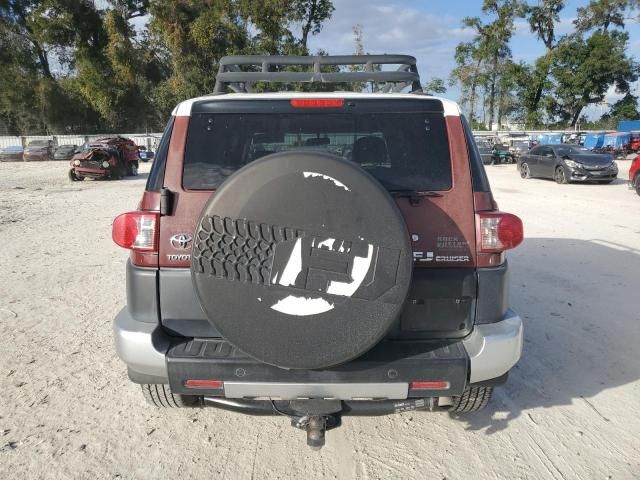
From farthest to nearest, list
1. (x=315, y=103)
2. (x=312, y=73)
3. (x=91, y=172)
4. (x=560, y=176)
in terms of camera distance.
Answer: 1. (x=91, y=172)
2. (x=560, y=176)
3. (x=312, y=73)
4. (x=315, y=103)

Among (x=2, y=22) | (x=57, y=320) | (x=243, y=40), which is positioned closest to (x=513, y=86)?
(x=243, y=40)

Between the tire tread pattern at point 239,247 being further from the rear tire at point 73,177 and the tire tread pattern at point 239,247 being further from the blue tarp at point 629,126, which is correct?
the blue tarp at point 629,126

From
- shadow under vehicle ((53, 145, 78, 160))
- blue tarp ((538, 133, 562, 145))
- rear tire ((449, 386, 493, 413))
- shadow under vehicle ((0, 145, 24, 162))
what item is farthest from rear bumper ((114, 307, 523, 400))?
blue tarp ((538, 133, 562, 145))

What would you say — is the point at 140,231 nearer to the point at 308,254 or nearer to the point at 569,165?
the point at 308,254

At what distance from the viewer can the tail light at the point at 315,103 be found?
8.62ft

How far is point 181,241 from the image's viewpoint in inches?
97.0

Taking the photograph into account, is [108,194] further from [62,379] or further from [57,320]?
[62,379]

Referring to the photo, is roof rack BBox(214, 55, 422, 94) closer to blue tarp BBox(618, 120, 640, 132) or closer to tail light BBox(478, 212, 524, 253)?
tail light BBox(478, 212, 524, 253)

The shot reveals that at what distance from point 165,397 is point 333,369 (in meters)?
1.18

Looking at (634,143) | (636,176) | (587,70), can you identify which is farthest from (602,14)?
(636,176)

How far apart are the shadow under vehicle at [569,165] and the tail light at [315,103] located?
17.9 m

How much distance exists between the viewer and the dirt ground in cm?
269

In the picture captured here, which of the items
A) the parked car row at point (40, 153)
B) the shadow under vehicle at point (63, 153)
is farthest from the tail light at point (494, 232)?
the shadow under vehicle at point (63, 153)

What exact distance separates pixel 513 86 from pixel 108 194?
4830 cm
